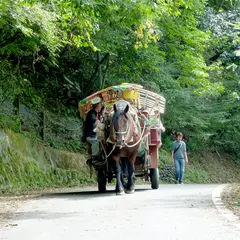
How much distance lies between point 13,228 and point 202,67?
61.2ft

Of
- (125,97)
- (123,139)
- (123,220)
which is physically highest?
(125,97)

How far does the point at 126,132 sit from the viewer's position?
1576 cm

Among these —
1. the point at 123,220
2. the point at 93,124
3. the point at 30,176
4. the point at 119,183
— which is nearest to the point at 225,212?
the point at 123,220

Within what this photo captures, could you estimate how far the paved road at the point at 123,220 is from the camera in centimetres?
879

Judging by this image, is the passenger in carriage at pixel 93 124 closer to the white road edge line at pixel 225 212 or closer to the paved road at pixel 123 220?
the paved road at pixel 123 220

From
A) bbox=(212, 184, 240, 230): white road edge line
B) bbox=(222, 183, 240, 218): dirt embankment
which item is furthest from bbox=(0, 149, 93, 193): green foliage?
bbox=(212, 184, 240, 230): white road edge line

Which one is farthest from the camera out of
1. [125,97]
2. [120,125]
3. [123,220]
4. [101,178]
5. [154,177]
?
[154,177]

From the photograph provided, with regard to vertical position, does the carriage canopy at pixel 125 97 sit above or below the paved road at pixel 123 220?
above

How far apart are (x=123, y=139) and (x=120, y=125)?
35cm

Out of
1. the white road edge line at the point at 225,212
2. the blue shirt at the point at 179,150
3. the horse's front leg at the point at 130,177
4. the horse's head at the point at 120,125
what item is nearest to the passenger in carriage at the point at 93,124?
the horse's front leg at the point at 130,177

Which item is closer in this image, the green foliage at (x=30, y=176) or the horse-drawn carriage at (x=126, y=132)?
the horse-drawn carriage at (x=126, y=132)

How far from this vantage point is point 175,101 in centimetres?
2898

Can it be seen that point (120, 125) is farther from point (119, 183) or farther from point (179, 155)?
point (179, 155)

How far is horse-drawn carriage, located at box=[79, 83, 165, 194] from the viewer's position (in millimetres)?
15867
